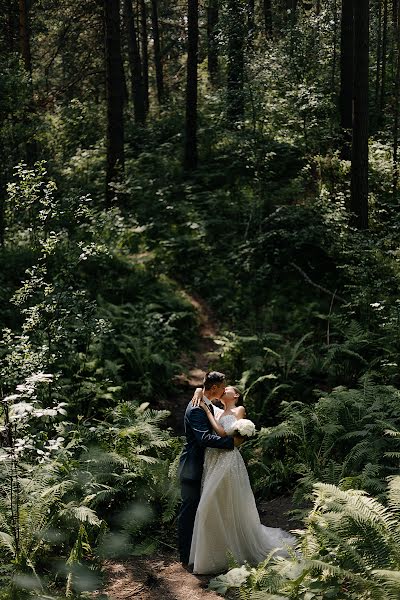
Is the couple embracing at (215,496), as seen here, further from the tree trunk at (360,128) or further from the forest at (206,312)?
the tree trunk at (360,128)

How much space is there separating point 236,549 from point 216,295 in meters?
8.39

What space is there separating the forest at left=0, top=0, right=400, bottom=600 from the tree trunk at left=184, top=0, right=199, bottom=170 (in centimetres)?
6

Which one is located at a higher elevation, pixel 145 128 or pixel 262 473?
pixel 145 128

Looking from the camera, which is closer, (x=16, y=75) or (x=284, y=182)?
(x=16, y=75)

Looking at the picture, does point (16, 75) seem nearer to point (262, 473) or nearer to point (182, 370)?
point (182, 370)

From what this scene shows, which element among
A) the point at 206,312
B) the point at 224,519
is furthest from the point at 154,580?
the point at 206,312

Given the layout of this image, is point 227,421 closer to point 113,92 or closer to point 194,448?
point 194,448

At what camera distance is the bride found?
704 cm

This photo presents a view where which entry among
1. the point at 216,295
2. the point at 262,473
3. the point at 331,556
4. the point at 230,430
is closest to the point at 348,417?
the point at 262,473

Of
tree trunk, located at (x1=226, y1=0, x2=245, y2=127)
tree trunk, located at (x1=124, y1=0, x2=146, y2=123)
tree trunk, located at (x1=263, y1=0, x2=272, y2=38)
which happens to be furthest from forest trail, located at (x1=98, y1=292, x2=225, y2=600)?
tree trunk, located at (x1=124, y1=0, x2=146, y2=123)

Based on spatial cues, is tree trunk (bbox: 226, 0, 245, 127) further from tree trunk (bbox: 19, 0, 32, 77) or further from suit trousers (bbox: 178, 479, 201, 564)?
suit trousers (bbox: 178, 479, 201, 564)

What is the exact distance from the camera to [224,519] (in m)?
7.16

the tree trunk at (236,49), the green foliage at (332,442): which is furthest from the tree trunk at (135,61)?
the green foliage at (332,442)

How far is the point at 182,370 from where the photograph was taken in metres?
12.5
